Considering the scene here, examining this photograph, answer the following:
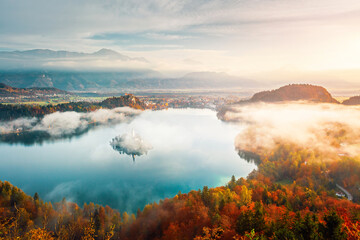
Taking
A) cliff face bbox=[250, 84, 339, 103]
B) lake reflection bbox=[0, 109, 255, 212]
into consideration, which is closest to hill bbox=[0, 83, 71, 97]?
lake reflection bbox=[0, 109, 255, 212]

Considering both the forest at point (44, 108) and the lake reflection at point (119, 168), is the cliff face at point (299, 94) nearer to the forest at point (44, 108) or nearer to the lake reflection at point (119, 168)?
the lake reflection at point (119, 168)

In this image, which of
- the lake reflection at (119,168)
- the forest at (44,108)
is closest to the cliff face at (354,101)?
the lake reflection at (119,168)

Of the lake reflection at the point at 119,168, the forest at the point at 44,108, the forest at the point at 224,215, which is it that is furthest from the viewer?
the forest at the point at 44,108

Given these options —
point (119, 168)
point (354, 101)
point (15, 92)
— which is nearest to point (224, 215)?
point (119, 168)

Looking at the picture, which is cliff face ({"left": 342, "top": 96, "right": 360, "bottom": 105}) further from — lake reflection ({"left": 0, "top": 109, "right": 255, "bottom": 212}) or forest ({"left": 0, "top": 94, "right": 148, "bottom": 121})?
forest ({"left": 0, "top": 94, "right": 148, "bottom": 121})

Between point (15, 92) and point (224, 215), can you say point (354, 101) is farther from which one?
point (15, 92)

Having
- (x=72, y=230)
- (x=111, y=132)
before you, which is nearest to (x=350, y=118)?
(x=72, y=230)
